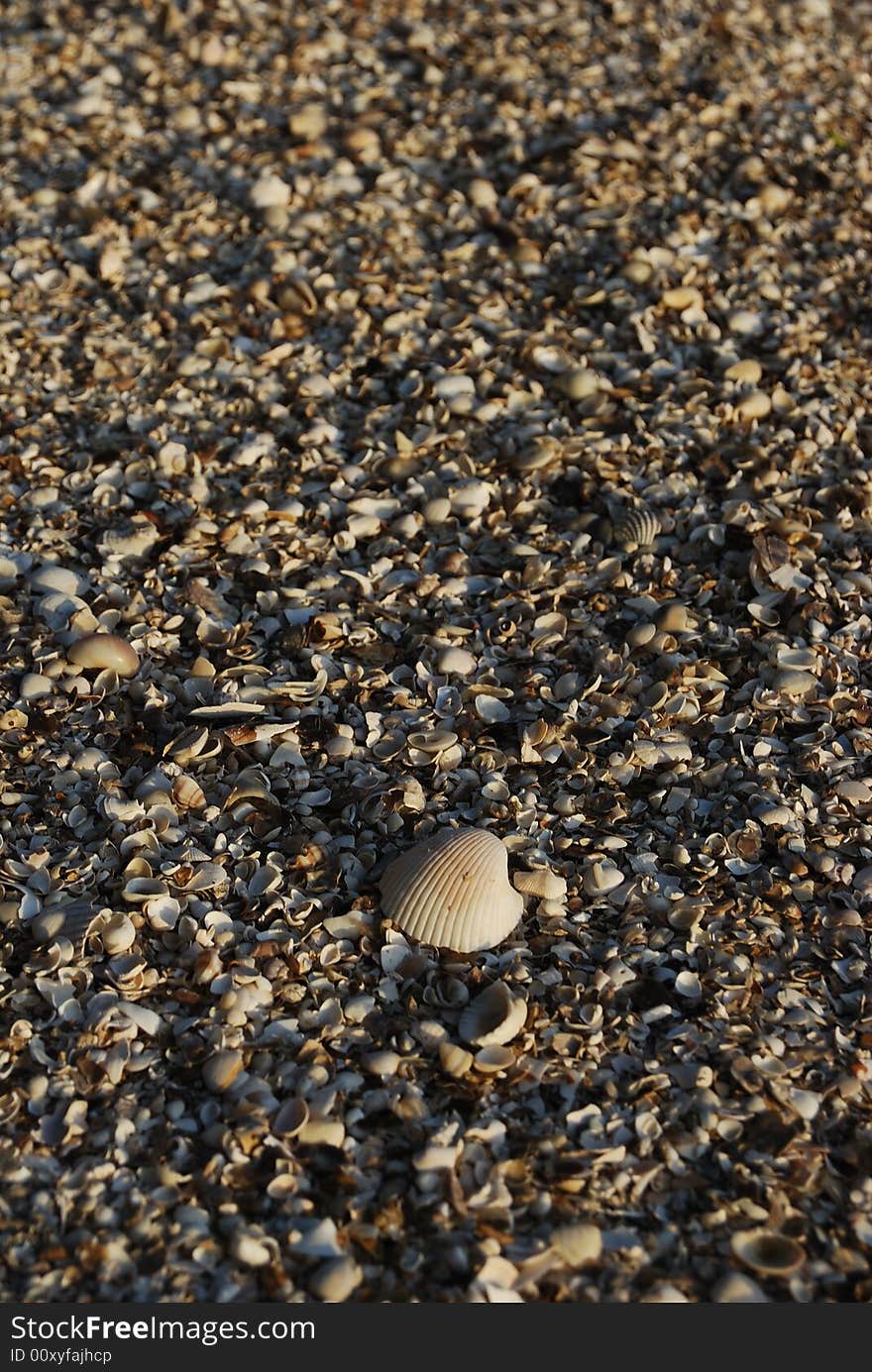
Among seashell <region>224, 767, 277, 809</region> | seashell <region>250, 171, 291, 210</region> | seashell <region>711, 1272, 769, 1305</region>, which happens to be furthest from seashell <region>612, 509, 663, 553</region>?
seashell <region>711, 1272, 769, 1305</region>

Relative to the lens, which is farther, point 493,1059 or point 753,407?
point 753,407

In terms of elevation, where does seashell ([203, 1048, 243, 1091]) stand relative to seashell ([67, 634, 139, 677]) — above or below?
below

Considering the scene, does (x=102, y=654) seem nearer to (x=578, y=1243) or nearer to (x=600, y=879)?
(x=600, y=879)

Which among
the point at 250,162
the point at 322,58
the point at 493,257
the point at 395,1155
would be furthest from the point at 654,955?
the point at 322,58

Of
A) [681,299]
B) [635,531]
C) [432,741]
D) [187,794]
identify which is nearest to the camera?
[187,794]

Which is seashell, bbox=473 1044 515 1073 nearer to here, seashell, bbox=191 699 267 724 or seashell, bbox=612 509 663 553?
seashell, bbox=191 699 267 724

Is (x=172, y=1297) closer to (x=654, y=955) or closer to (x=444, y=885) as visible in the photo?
(x=444, y=885)

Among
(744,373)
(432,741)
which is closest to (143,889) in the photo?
(432,741)
